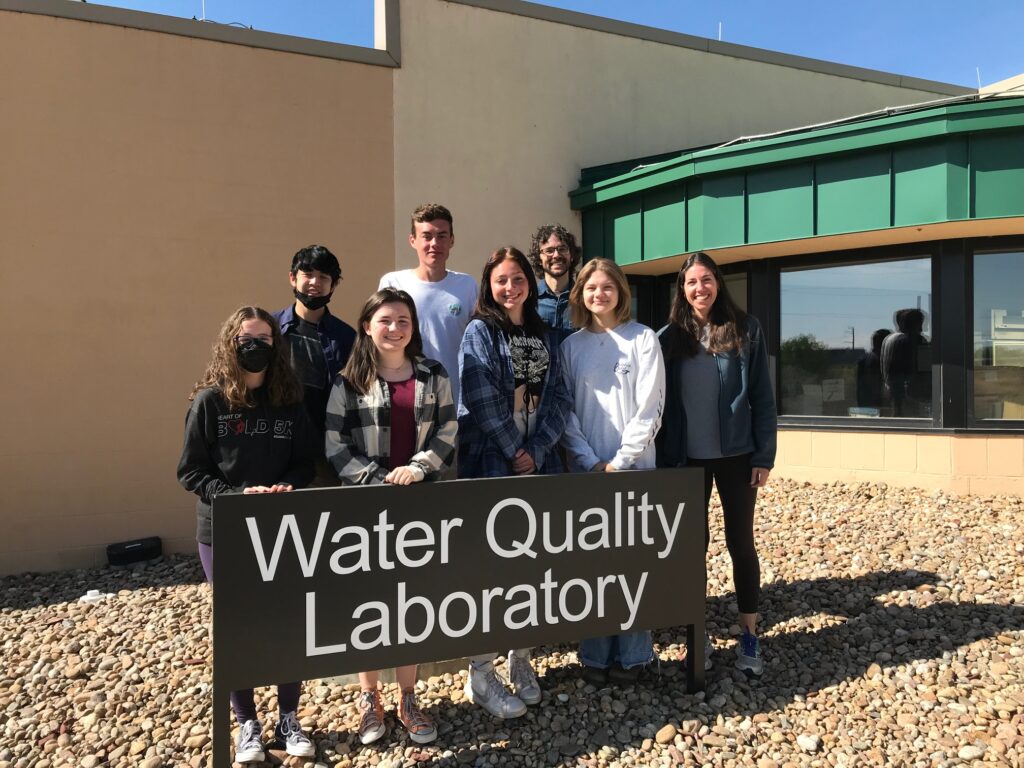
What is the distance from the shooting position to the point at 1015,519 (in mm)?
5230

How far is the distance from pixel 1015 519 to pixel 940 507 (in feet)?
1.63

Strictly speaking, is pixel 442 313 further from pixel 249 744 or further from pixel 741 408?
pixel 249 744

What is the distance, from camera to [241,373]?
8.77 ft

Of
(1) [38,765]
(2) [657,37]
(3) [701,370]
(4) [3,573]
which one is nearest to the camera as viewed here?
(1) [38,765]

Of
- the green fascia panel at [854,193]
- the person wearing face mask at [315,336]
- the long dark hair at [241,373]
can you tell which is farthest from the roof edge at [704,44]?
the long dark hair at [241,373]

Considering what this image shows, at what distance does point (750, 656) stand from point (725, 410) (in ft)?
3.92

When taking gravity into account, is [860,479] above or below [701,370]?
below

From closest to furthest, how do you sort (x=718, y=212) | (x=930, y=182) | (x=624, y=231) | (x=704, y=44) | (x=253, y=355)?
(x=253, y=355)
(x=930, y=182)
(x=718, y=212)
(x=624, y=231)
(x=704, y=44)

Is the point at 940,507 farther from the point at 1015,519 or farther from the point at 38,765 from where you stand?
the point at 38,765

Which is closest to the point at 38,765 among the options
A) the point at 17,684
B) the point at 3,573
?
the point at 17,684

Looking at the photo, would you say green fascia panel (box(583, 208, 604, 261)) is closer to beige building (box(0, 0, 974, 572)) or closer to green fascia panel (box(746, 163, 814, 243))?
beige building (box(0, 0, 974, 572))

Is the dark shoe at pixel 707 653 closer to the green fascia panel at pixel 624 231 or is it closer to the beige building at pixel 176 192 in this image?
the beige building at pixel 176 192

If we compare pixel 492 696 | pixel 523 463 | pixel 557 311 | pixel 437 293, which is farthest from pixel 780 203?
pixel 492 696

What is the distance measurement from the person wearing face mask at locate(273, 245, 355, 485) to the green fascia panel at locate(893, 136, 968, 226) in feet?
15.4
